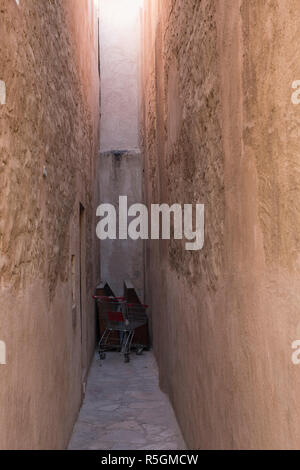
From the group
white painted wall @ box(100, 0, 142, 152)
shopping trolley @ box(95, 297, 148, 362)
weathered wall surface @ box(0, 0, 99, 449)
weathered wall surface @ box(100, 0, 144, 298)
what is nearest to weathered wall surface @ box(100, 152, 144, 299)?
weathered wall surface @ box(100, 0, 144, 298)

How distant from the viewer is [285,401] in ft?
5.90

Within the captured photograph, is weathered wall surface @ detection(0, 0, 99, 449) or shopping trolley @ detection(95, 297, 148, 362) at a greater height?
weathered wall surface @ detection(0, 0, 99, 449)

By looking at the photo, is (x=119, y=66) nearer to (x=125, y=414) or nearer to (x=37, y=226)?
(x=125, y=414)

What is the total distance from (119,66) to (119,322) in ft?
24.6

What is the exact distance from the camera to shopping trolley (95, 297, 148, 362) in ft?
28.1

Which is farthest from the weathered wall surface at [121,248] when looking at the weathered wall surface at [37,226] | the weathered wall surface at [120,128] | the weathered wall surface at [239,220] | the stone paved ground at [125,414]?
the weathered wall surface at [239,220]

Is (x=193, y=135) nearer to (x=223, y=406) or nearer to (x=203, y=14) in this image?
(x=203, y=14)

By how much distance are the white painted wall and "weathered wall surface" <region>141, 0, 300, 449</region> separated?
822cm

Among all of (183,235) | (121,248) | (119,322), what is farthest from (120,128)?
(183,235)

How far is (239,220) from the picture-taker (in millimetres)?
2469

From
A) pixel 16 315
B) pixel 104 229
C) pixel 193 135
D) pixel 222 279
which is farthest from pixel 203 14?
pixel 104 229

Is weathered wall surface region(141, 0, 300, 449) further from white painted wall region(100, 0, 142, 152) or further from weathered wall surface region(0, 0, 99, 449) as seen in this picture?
white painted wall region(100, 0, 142, 152)

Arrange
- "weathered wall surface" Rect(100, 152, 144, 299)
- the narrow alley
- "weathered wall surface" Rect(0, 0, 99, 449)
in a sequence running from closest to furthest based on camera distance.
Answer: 1. the narrow alley
2. "weathered wall surface" Rect(0, 0, 99, 449)
3. "weathered wall surface" Rect(100, 152, 144, 299)

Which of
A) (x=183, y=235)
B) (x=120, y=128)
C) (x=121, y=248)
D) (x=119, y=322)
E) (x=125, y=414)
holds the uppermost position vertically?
(x=120, y=128)
